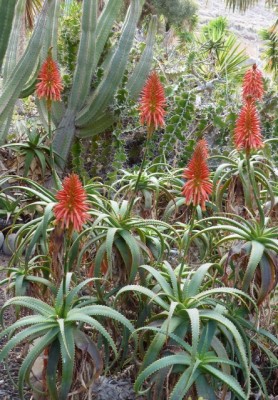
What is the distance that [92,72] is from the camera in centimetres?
493

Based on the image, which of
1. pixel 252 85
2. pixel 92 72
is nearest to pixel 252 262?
pixel 252 85

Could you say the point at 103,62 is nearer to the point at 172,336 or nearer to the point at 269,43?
the point at 172,336

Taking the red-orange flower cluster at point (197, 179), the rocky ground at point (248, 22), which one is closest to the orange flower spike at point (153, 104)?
the red-orange flower cluster at point (197, 179)

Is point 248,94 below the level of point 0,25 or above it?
below

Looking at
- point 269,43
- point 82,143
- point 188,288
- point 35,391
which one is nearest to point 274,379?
point 188,288

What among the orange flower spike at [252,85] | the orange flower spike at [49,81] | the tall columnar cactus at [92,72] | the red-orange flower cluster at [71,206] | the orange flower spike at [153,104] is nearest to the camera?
the red-orange flower cluster at [71,206]

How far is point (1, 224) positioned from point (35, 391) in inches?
98.1

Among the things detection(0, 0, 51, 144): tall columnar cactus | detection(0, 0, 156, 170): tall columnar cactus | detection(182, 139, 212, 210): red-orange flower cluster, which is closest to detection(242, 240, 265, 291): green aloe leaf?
detection(182, 139, 212, 210): red-orange flower cluster

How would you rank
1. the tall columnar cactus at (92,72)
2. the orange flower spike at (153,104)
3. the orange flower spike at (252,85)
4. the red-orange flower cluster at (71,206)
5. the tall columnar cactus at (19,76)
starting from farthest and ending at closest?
the tall columnar cactus at (92,72), the tall columnar cactus at (19,76), the orange flower spike at (252,85), the orange flower spike at (153,104), the red-orange flower cluster at (71,206)

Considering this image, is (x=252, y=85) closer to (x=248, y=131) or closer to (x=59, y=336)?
(x=248, y=131)

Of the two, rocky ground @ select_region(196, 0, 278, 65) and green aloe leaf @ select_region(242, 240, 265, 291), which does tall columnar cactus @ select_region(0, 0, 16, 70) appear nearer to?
green aloe leaf @ select_region(242, 240, 265, 291)

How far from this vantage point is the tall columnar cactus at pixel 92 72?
477 cm

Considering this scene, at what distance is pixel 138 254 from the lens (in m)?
2.19

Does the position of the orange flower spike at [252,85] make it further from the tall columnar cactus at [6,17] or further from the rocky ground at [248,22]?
the rocky ground at [248,22]
